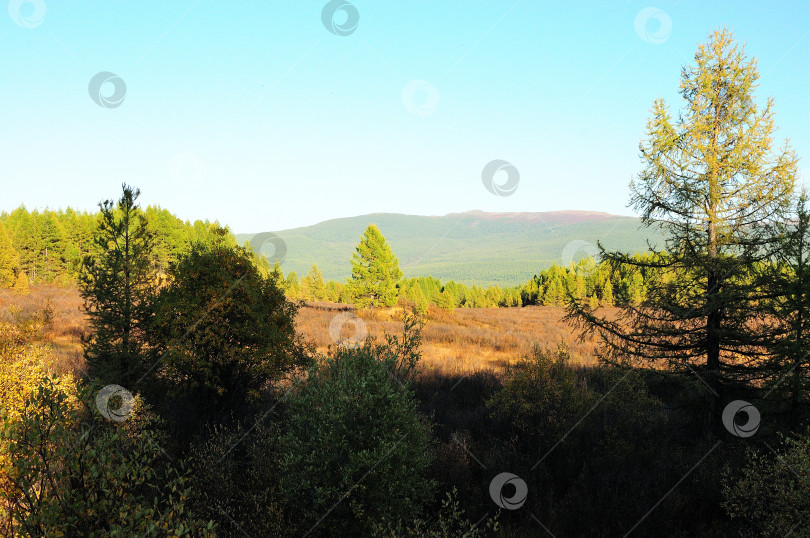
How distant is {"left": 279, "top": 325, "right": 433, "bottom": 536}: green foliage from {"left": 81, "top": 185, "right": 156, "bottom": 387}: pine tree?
660 cm

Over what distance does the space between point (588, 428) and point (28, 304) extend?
34.8m

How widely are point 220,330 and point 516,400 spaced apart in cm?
775

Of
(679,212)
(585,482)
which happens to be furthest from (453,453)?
(679,212)

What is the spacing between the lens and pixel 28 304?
2920 cm

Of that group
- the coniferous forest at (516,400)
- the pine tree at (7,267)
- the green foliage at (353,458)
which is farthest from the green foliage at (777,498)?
the pine tree at (7,267)

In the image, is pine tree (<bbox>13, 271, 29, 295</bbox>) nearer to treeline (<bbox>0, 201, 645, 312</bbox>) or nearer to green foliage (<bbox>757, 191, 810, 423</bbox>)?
treeline (<bbox>0, 201, 645, 312</bbox>)

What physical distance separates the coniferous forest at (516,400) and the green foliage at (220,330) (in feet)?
0.17

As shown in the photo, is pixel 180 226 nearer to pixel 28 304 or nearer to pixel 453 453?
pixel 28 304

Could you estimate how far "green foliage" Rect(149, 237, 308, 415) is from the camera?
10.2 meters

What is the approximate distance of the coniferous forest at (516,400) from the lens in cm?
684

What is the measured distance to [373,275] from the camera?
42.0 meters

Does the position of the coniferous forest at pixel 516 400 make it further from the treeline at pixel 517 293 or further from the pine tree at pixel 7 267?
the pine tree at pixel 7 267

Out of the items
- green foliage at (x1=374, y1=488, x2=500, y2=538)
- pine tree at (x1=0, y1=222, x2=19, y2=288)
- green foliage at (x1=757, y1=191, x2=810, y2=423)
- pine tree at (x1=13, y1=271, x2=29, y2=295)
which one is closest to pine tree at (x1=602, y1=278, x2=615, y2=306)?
green foliage at (x1=757, y1=191, x2=810, y2=423)

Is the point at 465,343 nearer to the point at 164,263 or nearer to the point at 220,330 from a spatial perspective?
the point at 220,330
